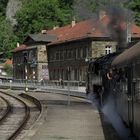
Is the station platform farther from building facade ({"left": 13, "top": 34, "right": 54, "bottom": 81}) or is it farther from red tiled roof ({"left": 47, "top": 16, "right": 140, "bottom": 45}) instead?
building facade ({"left": 13, "top": 34, "right": 54, "bottom": 81})

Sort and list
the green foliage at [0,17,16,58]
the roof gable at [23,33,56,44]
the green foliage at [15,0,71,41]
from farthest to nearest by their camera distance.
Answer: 1. the green foliage at [0,17,16,58]
2. the green foliage at [15,0,71,41]
3. the roof gable at [23,33,56,44]

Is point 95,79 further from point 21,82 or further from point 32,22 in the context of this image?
point 32,22

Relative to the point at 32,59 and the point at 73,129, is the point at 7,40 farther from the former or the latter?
the point at 73,129

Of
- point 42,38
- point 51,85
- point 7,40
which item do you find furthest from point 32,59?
point 51,85

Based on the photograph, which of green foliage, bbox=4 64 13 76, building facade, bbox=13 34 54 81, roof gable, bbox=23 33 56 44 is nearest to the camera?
roof gable, bbox=23 33 56 44

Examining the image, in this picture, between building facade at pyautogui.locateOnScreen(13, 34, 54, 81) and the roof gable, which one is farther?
building facade at pyautogui.locateOnScreen(13, 34, 54, 81)

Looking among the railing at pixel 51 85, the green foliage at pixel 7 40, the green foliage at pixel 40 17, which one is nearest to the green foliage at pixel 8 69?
the green foliage at pixel 7 40

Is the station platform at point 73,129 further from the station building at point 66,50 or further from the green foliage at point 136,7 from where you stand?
the green foliage at point 136,7

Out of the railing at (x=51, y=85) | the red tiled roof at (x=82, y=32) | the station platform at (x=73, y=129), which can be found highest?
the red tiled roof at (x=82, y=32)

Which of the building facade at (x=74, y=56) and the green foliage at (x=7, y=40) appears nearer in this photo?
the building facade at (x=74, y=56)

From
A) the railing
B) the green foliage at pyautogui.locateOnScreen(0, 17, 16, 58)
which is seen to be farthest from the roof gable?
the green foliage at pyautogui.locateOnScreen(0, 17, 16, 58)

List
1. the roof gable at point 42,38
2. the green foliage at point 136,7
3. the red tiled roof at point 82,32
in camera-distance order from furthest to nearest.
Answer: the green foliage at point 136,7
the roof gable at point 42,38
the red tiled roof at point 82,32

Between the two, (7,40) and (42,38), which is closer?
(42,38)

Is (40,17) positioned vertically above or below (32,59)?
above
